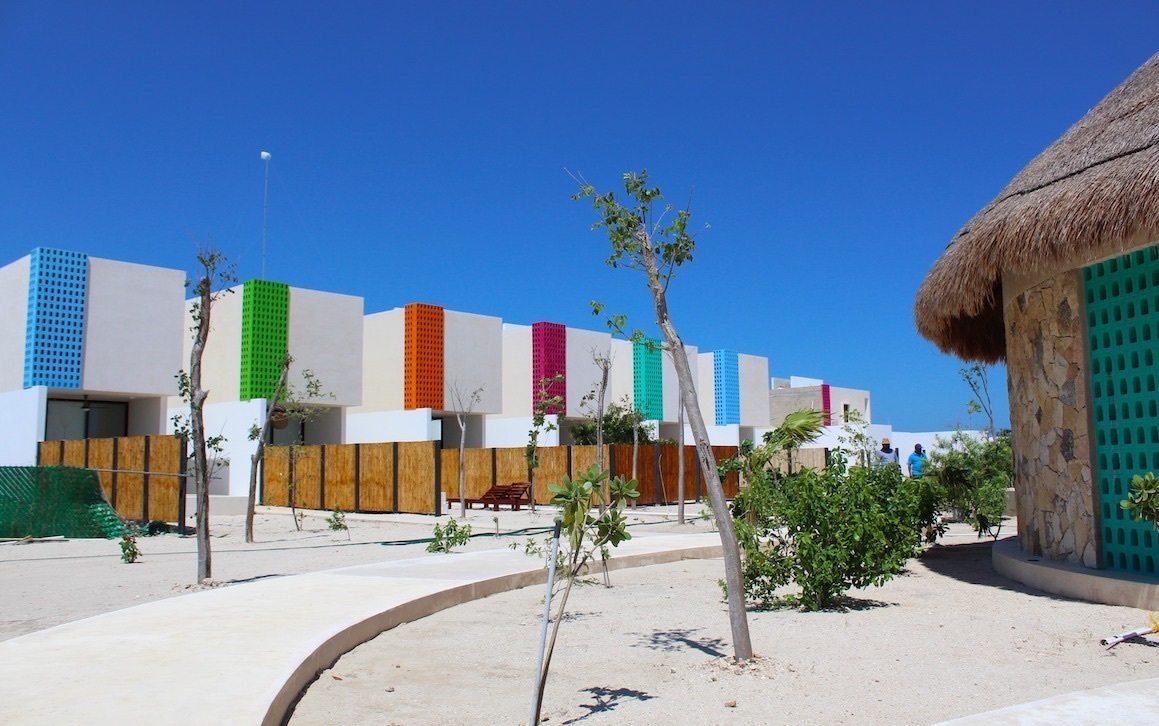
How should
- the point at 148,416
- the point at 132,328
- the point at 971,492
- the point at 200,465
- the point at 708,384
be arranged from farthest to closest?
1. the point at 708,384
2. the point at 148,416
3. the point at 132,328
4. the point at 971,492
5. the point at 200,465

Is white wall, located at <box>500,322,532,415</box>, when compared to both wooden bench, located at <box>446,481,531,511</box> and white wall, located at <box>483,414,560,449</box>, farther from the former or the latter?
wooden bench, located at <box>446,481,531,511</box>

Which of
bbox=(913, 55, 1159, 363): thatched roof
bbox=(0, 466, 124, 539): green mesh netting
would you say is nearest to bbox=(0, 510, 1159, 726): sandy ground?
bbox=(913, 55, 1159, 363): thatched roof

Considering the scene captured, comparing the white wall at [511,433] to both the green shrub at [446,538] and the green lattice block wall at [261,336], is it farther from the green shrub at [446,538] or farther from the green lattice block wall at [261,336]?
the green shrub at [446,538]

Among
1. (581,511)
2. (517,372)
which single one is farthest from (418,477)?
(581,511)

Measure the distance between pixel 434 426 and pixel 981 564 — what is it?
93.0 ft

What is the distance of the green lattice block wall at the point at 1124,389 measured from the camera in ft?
23.5

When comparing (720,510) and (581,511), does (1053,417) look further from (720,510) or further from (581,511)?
(581,511)

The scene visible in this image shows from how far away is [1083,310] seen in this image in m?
7.79

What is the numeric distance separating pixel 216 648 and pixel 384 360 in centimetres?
3195

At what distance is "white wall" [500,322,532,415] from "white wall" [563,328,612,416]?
5.98 ft

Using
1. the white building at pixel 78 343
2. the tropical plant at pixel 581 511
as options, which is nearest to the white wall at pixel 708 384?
the white building at pixel 78 343

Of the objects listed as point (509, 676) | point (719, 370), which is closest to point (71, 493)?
point (509, 676)

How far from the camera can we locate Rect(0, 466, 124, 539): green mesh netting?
55.1 feet

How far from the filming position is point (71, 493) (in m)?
17.2
